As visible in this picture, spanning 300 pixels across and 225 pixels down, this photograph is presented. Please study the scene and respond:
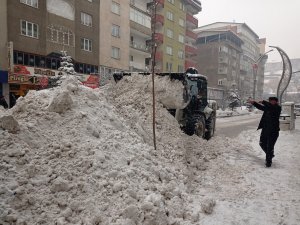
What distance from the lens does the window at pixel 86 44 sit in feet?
85.8

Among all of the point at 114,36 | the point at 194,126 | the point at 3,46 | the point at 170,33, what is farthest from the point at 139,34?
the point at 194,126

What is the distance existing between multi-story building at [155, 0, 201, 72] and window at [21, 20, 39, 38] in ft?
57.8

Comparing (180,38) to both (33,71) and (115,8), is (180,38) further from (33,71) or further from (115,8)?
(33,71)

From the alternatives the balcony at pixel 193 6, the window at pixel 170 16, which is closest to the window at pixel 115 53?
the window at pixel 170 16

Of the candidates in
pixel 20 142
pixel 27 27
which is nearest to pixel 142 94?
pixel 20 142

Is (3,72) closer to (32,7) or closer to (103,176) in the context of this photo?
(32,7)

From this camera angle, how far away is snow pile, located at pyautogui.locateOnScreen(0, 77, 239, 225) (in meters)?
3.58

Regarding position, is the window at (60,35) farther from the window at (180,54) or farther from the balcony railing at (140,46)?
the window at (180,54)

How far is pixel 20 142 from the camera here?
4438mm

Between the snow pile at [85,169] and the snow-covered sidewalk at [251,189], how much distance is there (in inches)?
14.1

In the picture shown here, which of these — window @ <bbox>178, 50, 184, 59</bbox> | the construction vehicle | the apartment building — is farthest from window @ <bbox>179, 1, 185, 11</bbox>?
the construction vehicle

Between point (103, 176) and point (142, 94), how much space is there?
469 cm

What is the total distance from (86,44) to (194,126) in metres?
20.1

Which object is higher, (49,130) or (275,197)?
(49,130)
